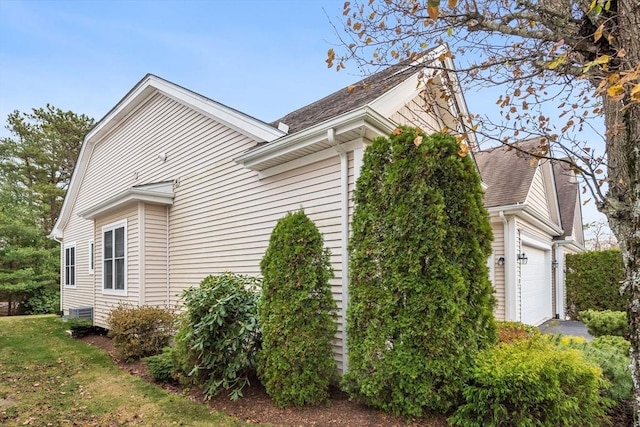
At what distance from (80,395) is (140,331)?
1.71 m

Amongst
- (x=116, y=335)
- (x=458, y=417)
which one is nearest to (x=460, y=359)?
(x=458, y=417)

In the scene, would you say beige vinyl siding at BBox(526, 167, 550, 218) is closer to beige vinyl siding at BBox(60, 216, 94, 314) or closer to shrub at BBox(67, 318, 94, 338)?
shrub at BBox(67, 318, 94, 338)

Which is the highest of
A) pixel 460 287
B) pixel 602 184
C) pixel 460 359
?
pixel 602 184

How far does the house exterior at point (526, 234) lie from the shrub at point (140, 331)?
20.7 ft

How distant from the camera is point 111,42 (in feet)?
36.0

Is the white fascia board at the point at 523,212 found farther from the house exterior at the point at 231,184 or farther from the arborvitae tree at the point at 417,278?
the arborvitae tree at the point at 417,278

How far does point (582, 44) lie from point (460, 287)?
8.65ft

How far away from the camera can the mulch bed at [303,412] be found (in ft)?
12.5

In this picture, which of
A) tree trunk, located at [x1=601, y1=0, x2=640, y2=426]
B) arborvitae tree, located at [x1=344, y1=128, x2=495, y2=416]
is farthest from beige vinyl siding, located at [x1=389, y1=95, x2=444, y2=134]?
tree trunk, located at [x1=601, y1=0, x2=640, y2=426]

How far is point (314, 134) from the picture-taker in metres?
5.08

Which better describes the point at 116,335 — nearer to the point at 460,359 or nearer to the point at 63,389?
the point at 63,389

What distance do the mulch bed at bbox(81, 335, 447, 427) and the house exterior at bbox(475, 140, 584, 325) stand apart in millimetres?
3687

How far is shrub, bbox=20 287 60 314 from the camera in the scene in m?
16.9

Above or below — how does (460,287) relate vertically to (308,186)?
below
